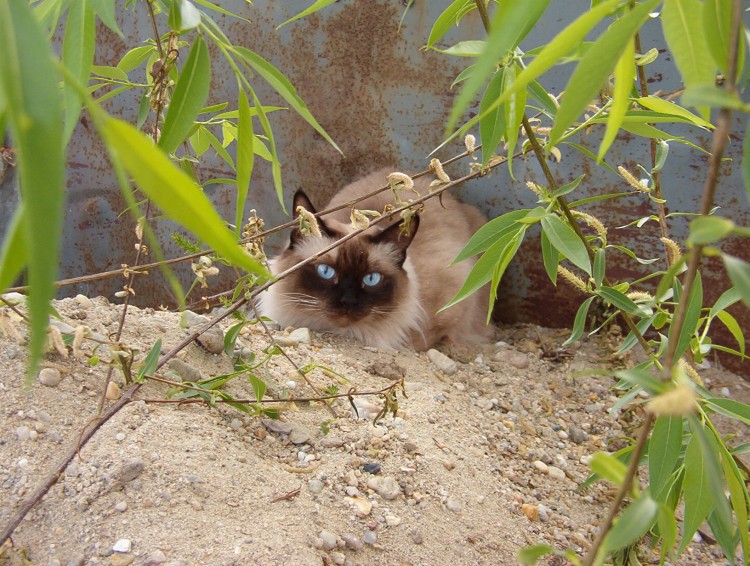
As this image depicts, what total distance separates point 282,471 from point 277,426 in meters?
0.17

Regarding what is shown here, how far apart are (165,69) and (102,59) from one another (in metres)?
2.33

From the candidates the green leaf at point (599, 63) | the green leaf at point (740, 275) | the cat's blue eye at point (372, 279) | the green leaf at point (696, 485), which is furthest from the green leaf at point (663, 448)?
the cat's blue eye at point (372, 279)

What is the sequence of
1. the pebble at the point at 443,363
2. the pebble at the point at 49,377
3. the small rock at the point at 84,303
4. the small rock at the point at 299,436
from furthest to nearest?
1. the pebble at the point at 443,363
2. the small rock at the point at 84,303
3. the small rock at the point at 299,436
4. the pebble at the point at 49,377

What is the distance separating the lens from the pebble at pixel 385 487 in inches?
58.9

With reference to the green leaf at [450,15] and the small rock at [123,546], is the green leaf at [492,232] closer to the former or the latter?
the green leaf at [450,15]

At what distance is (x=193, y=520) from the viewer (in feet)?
4.15

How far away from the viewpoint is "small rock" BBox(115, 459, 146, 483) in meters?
1.31

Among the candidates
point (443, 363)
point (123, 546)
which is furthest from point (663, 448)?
point (443, 363)

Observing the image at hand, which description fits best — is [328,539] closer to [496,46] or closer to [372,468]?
[372,468]

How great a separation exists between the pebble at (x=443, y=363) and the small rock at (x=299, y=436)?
0.99 m

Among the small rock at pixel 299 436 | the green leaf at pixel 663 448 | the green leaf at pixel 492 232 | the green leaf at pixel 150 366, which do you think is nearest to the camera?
the green leaf at pixel 663 448

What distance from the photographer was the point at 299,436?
5.37 ft

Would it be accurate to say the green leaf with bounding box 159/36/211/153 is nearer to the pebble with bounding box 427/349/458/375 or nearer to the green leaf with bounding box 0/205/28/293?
the green leaf with bounding box 0/205/28/293

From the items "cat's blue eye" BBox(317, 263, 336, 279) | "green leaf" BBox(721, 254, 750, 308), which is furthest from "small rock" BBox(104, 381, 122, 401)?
"cat's blue eye" BBox(317, 263, 336, 279)
